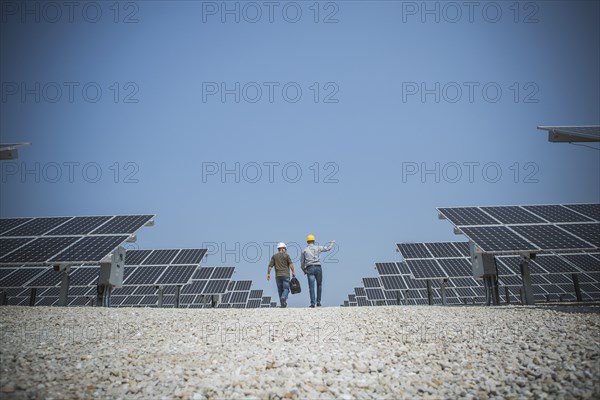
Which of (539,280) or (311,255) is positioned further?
(539,280)

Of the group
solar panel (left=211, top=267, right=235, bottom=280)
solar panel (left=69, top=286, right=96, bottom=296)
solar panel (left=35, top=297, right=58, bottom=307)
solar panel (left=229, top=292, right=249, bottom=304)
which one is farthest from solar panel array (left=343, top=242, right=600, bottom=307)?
solar panel (left=35, top=297, right=58, bottom=307)

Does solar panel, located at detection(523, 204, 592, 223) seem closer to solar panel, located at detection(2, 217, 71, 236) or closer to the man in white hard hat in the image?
the man in white hard hat

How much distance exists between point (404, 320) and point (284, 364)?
3246 millimetres

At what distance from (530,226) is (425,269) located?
5.43 meters

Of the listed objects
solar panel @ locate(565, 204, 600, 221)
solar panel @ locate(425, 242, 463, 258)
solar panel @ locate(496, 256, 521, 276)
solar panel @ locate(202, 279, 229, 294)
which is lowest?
solar panel @ locate(202, 279, 229, 294)

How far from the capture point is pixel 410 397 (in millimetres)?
3527

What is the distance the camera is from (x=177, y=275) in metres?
16.2

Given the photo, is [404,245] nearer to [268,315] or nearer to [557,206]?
[557,206]

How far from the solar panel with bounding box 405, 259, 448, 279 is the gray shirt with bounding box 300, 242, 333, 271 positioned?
661 cm

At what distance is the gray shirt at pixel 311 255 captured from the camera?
38.3 ft

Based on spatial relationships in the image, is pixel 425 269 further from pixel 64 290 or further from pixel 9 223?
pixel 9 223

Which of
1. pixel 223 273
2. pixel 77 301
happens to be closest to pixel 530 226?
pixel 223 273

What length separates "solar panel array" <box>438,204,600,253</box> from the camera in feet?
35.3

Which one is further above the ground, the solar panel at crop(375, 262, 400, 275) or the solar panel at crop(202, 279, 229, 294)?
the solar panel at crop(375, 262, 400, 275)
